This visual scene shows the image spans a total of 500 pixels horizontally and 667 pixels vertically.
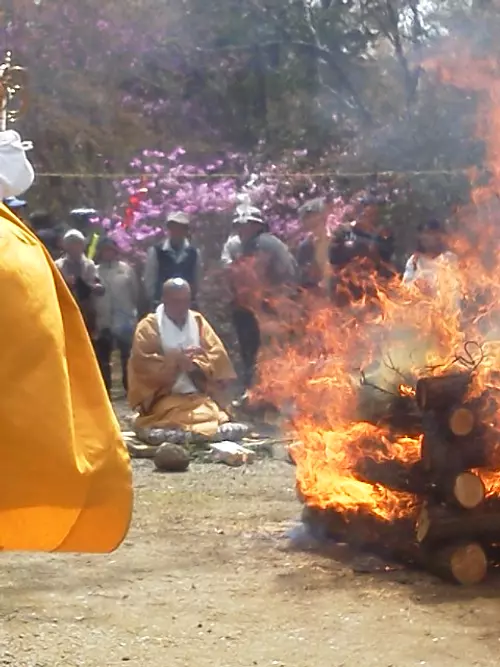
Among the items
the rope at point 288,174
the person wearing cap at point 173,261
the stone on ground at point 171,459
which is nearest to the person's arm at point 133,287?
the person wearing cap at point 173,261

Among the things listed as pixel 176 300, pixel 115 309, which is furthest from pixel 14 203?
pixel 115 309

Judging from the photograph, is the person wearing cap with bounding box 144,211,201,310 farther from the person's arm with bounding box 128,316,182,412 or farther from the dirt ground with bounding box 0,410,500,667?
the dirt ground with bounding box 0,410,500,667

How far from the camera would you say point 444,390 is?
440 cm

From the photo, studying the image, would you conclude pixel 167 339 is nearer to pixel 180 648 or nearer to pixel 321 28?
pixel 180 648

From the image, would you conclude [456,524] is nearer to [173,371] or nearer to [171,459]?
[171,459]

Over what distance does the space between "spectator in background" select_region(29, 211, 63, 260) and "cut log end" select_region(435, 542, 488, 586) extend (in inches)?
189

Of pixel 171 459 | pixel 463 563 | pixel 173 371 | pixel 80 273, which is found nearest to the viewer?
pixel 463 563

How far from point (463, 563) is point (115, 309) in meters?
4.76

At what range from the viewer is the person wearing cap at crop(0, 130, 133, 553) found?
5.62 ft

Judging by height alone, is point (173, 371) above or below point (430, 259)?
below

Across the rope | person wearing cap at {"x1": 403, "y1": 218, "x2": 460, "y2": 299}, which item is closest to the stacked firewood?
person wearing cap at {"x1": 403, "y1": 218, "x2": 460, "y2": 299}

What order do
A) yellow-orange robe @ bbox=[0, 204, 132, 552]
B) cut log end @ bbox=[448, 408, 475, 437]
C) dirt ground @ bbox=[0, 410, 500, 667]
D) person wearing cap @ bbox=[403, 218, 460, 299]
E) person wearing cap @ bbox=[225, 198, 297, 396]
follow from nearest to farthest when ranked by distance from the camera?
1. yellow-orange robe @ bbox=[0, 204, 132, 552]
2. dirt ground @ bbox=[0, 410, 500, 667]
3. cut log end @ bbox=[448, 408, 475, 437]
4. person wearing cap @ bbox=[403, 218, 460, 299]
5. person wearing cap @ bbox=[225, 198, 297, 396]

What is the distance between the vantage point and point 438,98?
10.0 m

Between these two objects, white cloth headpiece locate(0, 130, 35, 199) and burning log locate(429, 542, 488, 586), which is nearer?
white cloth headpiece locate(0, 130, 35, 199)
